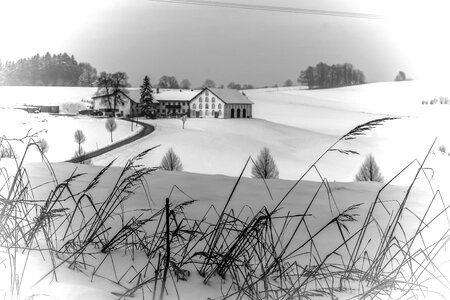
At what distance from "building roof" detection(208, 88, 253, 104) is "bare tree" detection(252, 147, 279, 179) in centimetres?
45

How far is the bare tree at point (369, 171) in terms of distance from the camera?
3760 millimetres

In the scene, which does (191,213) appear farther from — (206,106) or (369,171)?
(369,171)

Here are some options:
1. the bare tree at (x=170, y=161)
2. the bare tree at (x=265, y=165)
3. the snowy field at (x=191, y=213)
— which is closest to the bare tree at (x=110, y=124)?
→ the bare tree at (x=170, y=161)

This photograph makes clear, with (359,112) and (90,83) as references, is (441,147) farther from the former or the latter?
(90,83)

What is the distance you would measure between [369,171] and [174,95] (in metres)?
1.75

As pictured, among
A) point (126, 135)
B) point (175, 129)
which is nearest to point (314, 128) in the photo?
point (175, 129)

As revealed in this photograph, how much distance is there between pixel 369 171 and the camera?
149 inches

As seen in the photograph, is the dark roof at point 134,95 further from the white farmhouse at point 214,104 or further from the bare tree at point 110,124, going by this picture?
the white farmhouse at point 214,104

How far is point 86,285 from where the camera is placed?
0.94 metres

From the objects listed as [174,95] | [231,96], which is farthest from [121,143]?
[231,96]

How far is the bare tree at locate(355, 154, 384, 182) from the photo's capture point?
3760 mm

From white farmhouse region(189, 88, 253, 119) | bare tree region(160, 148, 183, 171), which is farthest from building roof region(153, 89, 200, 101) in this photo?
bare tree region(160, 148, 183, 171)

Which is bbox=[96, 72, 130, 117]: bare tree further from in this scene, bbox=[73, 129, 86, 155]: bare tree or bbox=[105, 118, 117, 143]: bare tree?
bbox=[73, 129, 86, 155]: bare tree

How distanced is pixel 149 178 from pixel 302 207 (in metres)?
1.04
